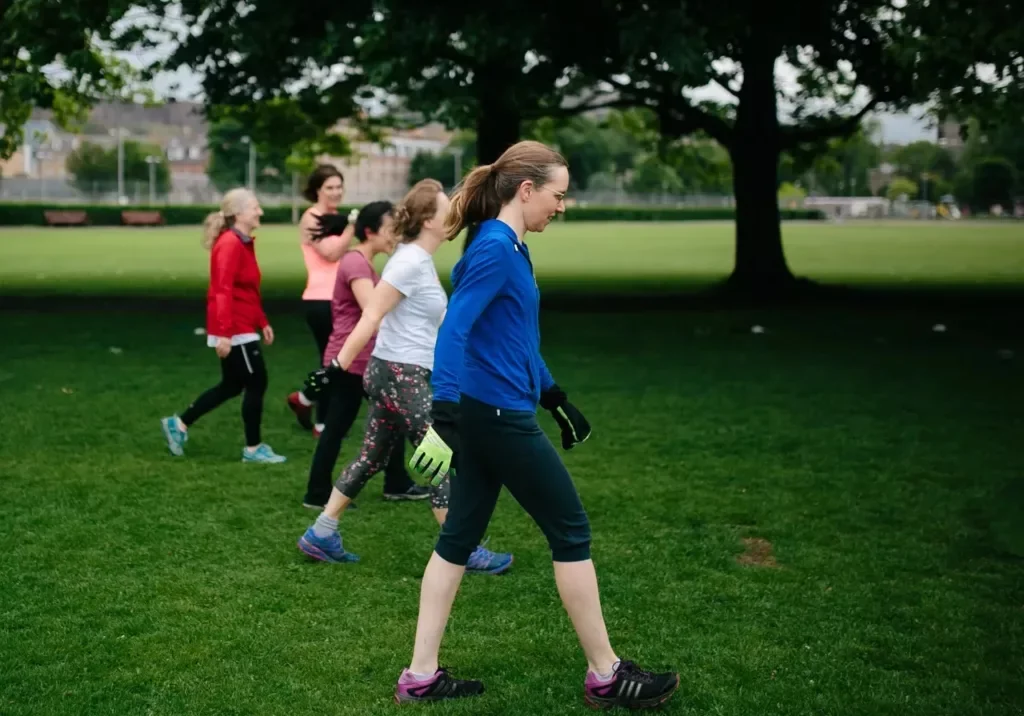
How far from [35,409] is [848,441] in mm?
6239

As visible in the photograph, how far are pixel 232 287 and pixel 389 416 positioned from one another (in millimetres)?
2211

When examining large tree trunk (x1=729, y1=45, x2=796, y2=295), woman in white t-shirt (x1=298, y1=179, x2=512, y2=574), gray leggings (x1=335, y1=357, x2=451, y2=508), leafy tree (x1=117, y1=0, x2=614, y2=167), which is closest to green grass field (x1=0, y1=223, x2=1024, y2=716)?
woman in white t-shirt (x1=298, y1=179, x2=512, y2=574)

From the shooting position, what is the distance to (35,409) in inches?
414

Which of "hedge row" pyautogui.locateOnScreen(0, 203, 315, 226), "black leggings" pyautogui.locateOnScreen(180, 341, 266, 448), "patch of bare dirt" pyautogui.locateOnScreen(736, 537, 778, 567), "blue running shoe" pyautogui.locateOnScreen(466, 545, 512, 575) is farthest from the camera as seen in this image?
"hedge row" pyautogui.locateOnScreen(0, 203, 315, 226)

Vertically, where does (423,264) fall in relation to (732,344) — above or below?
above

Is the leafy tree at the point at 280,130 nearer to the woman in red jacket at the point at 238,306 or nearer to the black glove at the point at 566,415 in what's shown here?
the woman in red jacket at the point at 238,306

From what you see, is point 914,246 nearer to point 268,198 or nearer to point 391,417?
point 391,417

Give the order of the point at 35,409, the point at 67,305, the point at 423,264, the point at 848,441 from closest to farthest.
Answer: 1. the point at 423,264
2. the point at 848,441
3. the point at 35,409
4. the point at 67,305

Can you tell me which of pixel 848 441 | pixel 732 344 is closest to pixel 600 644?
pixel 848 441

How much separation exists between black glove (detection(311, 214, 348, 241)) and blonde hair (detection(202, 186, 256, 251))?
49 centimetres

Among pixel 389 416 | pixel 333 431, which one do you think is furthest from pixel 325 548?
pixel 333 431

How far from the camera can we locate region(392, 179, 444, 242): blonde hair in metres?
5.77

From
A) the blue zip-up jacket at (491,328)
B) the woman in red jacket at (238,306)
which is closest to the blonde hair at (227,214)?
the woman in red jacket at (238,306)

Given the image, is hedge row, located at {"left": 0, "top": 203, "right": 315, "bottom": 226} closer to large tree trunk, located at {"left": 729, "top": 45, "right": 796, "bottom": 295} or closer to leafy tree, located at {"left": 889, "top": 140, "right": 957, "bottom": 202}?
large tree trunk, located at {"left": 729, "top": 45, "right": 796, "bottom": 295}
